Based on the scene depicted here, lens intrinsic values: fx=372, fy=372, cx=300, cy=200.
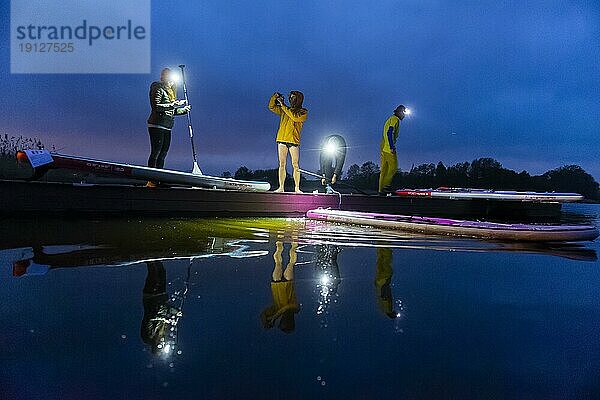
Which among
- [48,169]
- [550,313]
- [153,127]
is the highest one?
[153,127]

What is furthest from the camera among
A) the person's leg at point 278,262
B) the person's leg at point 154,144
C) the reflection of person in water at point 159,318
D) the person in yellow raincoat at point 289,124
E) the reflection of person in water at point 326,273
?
the person in yellow raincoat at point 289,124

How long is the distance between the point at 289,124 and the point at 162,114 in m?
2.82

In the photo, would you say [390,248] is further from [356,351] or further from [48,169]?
[48,169]

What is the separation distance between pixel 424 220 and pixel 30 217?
638cm

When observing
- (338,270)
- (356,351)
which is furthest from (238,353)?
(338,270)

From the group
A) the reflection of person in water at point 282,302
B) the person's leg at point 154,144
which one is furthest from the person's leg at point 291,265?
the person's leg at point 154,144

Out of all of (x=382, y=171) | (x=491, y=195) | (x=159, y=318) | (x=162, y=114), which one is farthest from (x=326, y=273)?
(x=491, y=195)

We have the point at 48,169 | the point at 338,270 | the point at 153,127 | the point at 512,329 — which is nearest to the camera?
the point at 512,329

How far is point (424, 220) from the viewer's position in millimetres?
5840

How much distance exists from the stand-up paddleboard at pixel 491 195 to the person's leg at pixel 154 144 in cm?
728

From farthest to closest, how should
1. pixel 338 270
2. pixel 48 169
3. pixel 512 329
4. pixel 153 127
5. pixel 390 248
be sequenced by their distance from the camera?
pixel 153 127 → pixel 48 169 → pixel 390 248 → pixel 338 270 → pixel 512 329

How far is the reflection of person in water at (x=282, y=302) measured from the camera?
1680 millimetres

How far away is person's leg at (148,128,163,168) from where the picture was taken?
8.12 meters

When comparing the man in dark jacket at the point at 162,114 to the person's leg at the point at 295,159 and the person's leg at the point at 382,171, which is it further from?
the person's leg at the point at 382,171
